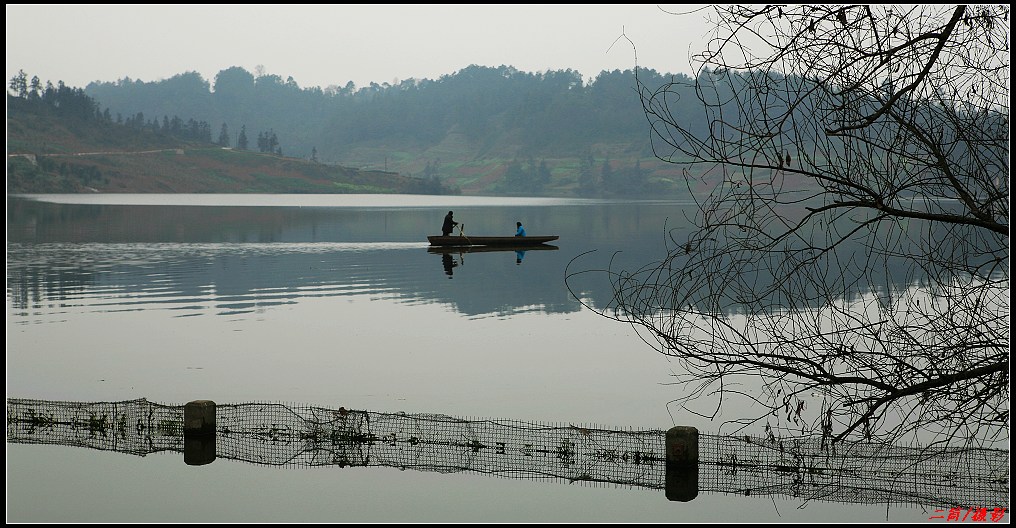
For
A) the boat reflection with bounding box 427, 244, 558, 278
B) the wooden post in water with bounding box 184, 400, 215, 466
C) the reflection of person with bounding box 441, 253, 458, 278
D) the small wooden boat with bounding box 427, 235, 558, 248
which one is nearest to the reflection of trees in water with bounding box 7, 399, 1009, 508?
the wooden post in water with bounding box 184, 400, 215, 466

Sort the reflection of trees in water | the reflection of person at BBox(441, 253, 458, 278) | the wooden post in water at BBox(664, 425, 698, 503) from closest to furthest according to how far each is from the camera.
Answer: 1. the reflection of trees in water
2. the wooden post in water at BBox(664, 425, 698, 503)
3. the reflection of person at BBox(441, 253, 458, 278)

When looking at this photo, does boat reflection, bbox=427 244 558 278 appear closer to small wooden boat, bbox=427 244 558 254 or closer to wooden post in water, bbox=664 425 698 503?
small wooden boat, bbox=427 244 558 254

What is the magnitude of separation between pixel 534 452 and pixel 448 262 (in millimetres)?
30640

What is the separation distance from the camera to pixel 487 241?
48.7 metres

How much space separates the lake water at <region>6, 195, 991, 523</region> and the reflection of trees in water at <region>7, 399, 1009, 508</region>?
161 millimetres

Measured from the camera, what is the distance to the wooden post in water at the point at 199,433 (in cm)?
1161

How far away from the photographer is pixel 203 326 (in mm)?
23250

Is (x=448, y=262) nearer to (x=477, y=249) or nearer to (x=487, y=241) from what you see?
(x=477, y=249)

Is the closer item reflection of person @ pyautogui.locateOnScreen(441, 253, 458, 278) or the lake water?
the lake water

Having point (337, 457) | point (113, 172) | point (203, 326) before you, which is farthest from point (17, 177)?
point (337, 457)

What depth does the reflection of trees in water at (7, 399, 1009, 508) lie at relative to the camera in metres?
10.4

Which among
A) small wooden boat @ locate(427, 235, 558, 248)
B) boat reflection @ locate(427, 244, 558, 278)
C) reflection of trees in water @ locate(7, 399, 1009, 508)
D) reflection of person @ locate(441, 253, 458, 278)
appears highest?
small wooden boat @ locate(427, 235, 558, 248)

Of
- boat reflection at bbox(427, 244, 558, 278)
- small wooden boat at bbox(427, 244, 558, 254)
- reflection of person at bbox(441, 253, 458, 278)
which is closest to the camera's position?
reflection of person at bbox(441, 253, 458, 278)

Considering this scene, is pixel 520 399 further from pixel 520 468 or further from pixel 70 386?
pixel 70 386
